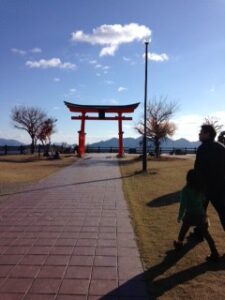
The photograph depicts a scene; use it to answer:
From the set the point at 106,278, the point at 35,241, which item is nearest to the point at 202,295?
the point at 106,278

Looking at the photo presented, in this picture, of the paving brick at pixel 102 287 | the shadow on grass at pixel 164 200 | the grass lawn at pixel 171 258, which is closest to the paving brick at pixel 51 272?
the paving brick at pixel 102 287

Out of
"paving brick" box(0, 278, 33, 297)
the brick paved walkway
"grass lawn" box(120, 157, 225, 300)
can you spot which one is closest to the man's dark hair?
"grass lawn" box(120, 157, 225, 300)

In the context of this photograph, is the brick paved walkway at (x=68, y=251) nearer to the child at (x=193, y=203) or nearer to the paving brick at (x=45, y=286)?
the paving brick at (x=45, y=286)

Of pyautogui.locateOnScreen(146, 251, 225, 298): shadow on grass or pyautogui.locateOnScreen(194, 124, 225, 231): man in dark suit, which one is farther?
pyautogui.locateOnScreen(194, 124, 225, 231): man in dark suit

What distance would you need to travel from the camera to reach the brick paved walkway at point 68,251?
189 inches

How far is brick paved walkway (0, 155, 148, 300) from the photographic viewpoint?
481 cm

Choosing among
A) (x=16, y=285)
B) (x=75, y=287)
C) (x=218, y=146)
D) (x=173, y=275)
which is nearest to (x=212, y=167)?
(x=218, y=146)

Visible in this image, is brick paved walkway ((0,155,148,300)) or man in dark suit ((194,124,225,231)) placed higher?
man in dark suit ((194,124,225,231))

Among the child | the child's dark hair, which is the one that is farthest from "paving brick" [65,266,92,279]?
the child's dark hair

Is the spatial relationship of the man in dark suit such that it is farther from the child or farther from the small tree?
the small tree

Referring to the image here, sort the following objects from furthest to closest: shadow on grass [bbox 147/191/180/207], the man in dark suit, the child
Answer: shadow on grass [bbox 147/191/180/207] < the man in dark suit < the child

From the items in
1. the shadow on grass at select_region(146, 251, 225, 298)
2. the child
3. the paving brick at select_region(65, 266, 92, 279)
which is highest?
the child

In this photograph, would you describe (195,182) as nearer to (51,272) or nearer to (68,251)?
(68,251)

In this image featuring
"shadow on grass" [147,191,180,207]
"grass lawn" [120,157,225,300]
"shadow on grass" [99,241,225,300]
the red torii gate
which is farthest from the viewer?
the red torii gate
